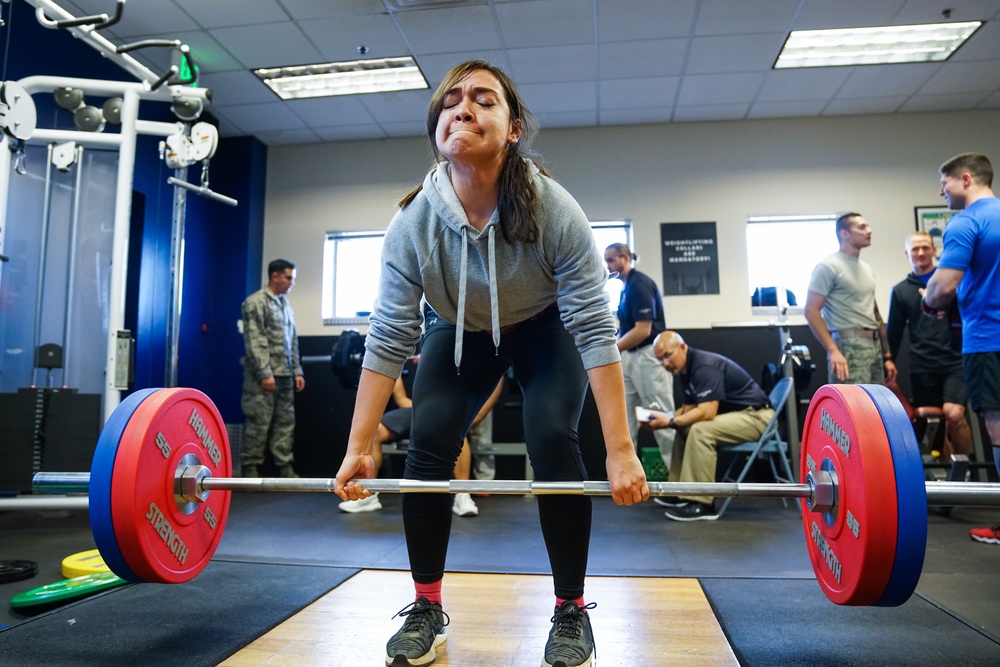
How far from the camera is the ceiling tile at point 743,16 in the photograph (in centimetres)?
354

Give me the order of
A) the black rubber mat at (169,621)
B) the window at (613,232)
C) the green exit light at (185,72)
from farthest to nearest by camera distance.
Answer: the window at (613,232)
the green exit light at (185,72)
the black rubber mat at (169,621)

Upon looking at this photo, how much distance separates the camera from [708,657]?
128 cm

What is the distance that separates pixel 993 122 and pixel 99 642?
6.18 metres

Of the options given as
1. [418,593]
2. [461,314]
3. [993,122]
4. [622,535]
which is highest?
[993,122]

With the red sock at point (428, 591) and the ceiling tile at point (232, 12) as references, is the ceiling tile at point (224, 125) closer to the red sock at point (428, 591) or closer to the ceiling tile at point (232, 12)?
the ceiling tile at point (232, 12)

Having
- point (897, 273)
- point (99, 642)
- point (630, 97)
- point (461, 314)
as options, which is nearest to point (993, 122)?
point (897, 273)

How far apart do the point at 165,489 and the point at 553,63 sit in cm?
366

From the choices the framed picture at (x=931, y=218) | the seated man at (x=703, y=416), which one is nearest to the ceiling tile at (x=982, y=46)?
the framed picture at (x=931, y=218)

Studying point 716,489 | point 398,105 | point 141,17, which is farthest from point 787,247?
point 141,17

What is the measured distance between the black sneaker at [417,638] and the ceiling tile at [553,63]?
3584 mm

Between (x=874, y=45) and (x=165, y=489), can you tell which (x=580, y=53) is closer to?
(x=874, y=45)

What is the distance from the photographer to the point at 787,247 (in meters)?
4.85

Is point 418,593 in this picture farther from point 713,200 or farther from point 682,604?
point 713,200

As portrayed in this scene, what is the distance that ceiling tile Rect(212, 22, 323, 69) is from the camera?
379cm
